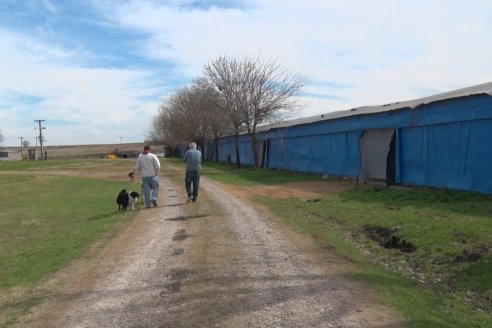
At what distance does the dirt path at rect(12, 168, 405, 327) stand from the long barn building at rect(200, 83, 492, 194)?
24.1 feet

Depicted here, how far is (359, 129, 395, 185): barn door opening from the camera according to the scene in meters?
19.3

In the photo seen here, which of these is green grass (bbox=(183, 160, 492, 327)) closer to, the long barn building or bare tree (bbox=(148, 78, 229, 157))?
the long barn building

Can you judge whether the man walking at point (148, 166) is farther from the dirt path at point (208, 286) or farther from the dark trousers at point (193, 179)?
the dirt path at point (208, 286)

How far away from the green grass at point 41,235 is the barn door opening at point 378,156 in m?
10.2

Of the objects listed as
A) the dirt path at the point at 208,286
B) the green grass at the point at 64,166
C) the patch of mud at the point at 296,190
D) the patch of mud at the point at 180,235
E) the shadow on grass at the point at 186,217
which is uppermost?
the green grass at the point at 64,166

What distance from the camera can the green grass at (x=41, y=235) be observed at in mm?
6543

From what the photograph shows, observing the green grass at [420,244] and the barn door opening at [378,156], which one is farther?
the barn door opening at [378,156]

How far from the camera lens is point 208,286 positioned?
20.3 ft

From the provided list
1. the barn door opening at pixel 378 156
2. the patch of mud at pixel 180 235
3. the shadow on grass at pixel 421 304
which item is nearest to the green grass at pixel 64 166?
the barn door opening at pixel 378 156

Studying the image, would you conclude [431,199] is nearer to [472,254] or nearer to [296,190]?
[472,254]

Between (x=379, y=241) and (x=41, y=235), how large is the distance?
7.31 m

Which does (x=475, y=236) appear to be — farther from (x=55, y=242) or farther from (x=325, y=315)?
(x=55, y=242)

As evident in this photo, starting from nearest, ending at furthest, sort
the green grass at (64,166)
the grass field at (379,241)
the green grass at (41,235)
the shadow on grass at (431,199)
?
1. the grass field at (379,241)
2. the green grass at (41,235)
3. the shadow on grass at (431,199)
4. the green grass at (64,166)

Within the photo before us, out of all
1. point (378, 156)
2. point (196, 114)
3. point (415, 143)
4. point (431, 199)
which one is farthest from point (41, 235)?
point (196, 114)
